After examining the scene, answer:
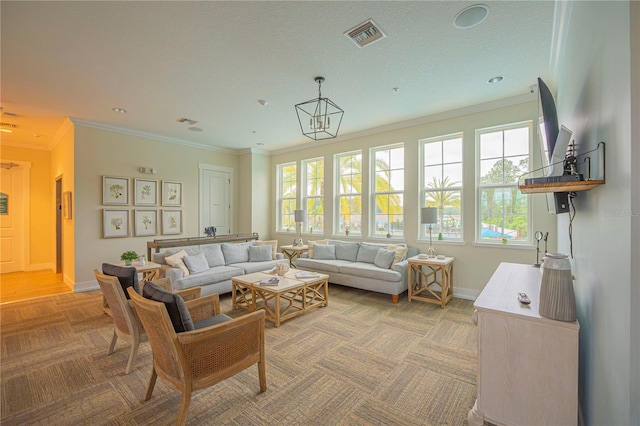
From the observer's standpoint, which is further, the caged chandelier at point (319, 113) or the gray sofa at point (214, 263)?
the gray sofa at point (214, 263)

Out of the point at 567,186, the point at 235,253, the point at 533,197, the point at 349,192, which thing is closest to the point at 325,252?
the point at 349,192

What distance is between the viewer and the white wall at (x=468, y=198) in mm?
3947

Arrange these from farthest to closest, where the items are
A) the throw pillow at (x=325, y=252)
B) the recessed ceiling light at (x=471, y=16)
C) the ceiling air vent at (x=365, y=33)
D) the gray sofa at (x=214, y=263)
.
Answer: the throw pillow at (x=325, y=252)
the gray sofa at (x=214, y=263)
the ceiling air vent at (x=365, y=33)
the recessed ceiling light at (x=471, y=16)

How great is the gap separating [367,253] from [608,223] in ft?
13.0

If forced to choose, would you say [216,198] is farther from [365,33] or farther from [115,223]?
[365,33]

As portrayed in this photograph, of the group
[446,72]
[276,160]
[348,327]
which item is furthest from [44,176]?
[446,72]

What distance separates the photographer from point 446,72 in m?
3.26

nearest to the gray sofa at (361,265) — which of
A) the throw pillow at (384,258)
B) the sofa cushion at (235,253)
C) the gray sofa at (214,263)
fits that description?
the throw pillow at (384,258)

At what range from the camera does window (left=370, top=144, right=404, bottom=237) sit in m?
5.29

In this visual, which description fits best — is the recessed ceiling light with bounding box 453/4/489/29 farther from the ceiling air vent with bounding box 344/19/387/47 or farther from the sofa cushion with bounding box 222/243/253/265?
the sofa cushion with bounding box 222/243/253/265

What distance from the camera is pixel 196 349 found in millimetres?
1736

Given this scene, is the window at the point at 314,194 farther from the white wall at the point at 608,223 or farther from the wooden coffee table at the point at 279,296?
the white wall at the point at 608,223

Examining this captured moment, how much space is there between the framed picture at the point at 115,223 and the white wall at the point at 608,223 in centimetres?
648

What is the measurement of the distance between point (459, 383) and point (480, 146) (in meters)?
3.55
